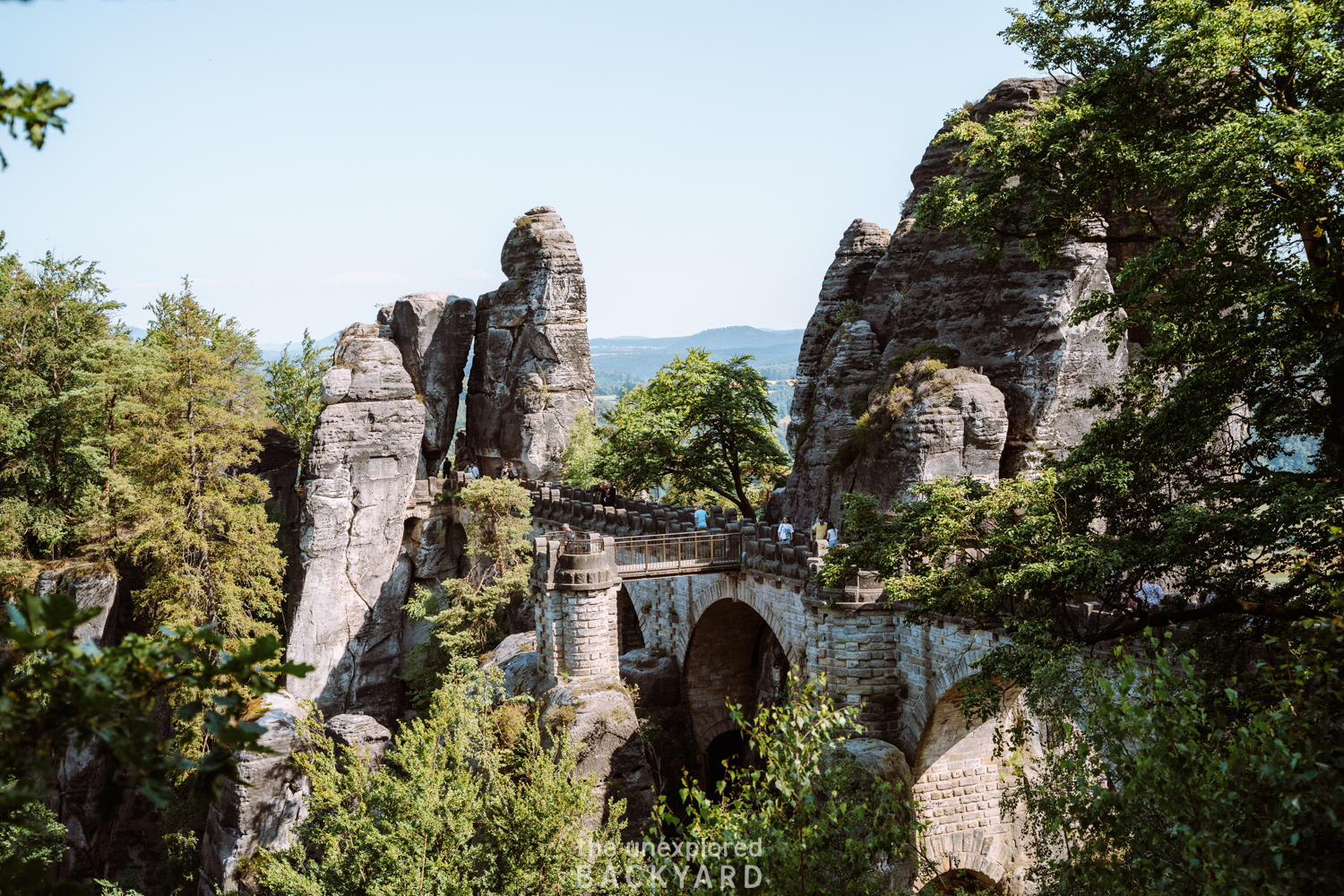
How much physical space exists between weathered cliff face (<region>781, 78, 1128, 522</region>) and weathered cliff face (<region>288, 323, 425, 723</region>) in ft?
52.0

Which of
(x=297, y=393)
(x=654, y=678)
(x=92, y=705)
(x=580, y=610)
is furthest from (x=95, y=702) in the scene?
(x=297, y=393)

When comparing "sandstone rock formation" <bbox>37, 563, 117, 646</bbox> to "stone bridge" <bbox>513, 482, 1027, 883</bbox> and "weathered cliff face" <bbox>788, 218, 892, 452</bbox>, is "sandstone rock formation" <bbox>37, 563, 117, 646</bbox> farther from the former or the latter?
"weathered cliff face" <bbox>788, 218, 892, 452</bbox>

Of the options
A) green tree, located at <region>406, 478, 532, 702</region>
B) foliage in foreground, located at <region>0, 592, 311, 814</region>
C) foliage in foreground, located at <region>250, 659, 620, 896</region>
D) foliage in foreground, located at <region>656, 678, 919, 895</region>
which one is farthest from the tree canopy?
green tree, located at <region>406, 478, 532, 702</region>

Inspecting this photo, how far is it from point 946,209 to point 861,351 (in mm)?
14801

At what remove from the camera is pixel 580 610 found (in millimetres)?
22531

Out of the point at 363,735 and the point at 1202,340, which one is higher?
the point at 1202,340

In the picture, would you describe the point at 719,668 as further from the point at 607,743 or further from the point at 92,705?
the point at 92,705

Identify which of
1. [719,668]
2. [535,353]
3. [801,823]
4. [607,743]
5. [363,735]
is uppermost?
[535,353]

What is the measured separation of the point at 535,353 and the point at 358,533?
33.8 ft

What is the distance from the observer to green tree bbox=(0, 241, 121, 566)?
30.8 metres

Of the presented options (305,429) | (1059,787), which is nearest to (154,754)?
(1059,787)

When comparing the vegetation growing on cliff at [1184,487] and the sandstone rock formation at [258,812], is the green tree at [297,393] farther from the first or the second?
the vegetation growing on cliff at [1184,487]

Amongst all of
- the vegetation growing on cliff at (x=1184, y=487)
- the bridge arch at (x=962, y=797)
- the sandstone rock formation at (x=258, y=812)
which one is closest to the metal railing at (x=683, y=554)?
the bridge arch at (x=962, y=797)

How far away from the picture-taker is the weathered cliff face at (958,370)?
23.3m
